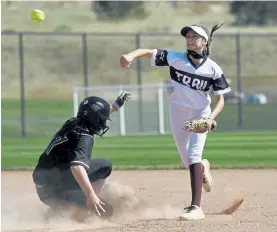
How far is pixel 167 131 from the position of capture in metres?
18.6

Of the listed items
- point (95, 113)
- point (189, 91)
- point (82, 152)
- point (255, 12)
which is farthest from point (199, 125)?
point (255, 12)

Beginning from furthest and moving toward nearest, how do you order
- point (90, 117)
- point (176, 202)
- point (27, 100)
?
point (27, 100)
point (176, 202)
point (90, 117)

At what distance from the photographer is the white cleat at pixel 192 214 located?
585 centimetres

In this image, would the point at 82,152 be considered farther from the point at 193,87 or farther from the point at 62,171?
the point at 193,87

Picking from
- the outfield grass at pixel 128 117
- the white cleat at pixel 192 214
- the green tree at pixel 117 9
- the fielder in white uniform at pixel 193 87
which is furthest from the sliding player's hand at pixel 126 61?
the green tree at pixel 117 9

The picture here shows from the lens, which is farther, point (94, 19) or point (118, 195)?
point (94, 19)

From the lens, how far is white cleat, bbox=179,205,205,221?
19.2 feet

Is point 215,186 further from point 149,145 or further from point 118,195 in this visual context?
point 149,145

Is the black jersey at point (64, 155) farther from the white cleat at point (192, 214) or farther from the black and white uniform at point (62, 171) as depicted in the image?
the white cleat at point (192, 214)

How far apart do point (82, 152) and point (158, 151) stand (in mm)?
7947

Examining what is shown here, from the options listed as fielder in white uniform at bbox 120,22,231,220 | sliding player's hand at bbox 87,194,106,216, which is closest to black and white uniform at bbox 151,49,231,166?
fielder in white uniform at bbox 120,22,231,220

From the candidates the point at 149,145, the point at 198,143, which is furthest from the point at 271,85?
the point at 198,143

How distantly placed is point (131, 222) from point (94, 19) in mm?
37084

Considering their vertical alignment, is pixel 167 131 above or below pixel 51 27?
below
